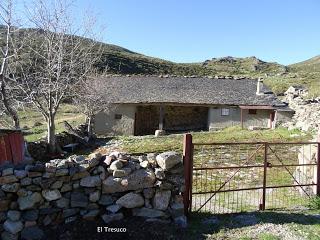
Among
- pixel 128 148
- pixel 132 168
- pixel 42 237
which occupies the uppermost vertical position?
pixel 132 168

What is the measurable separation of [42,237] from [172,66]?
264 feet

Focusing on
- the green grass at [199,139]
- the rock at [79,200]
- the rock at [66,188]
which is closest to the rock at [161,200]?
the rock at [79,200]

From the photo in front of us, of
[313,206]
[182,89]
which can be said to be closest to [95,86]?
[182,89]

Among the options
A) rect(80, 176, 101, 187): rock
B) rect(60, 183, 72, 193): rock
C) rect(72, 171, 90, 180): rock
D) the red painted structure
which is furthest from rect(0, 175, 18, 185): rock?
rect(80, 176, 101, 187): rock

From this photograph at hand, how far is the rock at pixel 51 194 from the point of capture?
7.19 m

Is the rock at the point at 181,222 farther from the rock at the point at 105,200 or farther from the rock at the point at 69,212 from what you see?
the rock at the point at 69,212


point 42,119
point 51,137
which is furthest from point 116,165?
point 42,119

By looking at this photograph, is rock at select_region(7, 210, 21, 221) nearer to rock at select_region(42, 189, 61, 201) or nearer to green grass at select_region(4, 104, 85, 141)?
rock at select_region(42, 189, 61, 201)

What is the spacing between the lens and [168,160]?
792 cm

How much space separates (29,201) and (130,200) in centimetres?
180

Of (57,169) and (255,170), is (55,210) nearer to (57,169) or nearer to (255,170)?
(57,169)

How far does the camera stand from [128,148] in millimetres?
22812

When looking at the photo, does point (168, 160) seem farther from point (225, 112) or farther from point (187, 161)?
point (225, 112)

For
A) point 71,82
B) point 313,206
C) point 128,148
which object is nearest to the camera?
point 313,206
